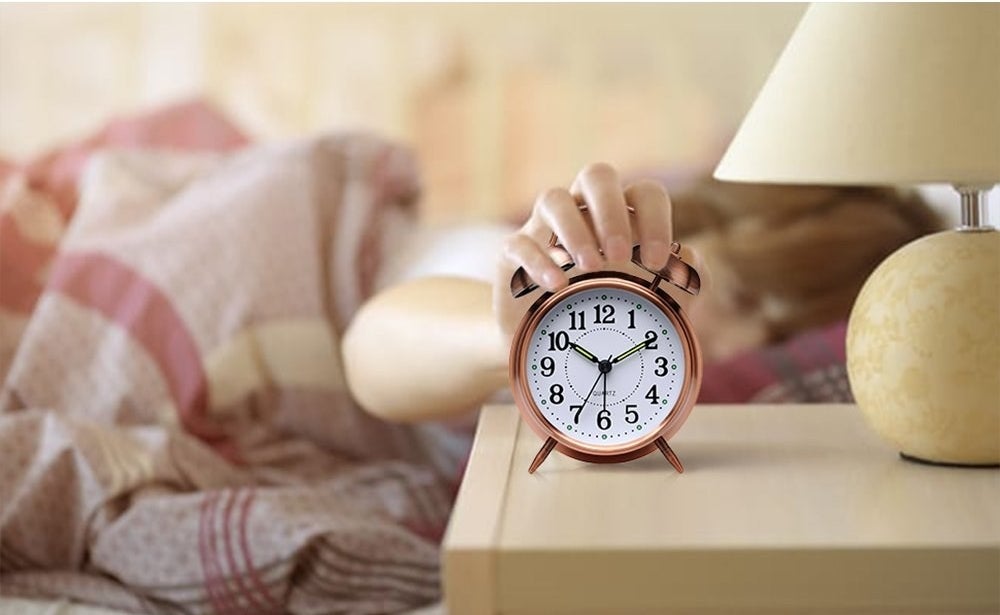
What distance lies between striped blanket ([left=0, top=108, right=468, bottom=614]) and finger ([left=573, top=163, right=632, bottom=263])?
54 centimetres

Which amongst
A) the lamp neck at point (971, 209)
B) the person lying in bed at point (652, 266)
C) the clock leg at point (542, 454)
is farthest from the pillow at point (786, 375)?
the clock leg at point (542, 454)

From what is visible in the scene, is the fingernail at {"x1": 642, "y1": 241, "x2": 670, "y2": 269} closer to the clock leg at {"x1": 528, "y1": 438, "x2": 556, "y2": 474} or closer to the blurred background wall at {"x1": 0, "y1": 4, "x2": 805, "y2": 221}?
the clock leg at {"x1": 528, "y1": 438, "x2": 556, "y2": 474}

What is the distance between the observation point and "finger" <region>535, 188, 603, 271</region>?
→ 101cm

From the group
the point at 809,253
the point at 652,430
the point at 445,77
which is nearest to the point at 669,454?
the point at 652,430

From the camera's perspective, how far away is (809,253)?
Result: 1966mm

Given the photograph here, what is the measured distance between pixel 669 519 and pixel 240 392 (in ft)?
2.99

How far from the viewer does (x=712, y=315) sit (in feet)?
6.47

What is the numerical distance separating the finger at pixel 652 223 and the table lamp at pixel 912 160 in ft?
0.16

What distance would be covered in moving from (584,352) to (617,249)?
0.07m

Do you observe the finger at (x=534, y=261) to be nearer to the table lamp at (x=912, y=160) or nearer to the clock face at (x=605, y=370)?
the clock face at (x=605, y=370)

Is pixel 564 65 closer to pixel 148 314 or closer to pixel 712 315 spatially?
pixel 712 315

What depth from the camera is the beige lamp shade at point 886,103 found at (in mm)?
962

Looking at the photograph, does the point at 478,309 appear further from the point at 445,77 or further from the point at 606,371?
the point at 445,77

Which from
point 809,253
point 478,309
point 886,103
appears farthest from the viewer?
point 809,253
